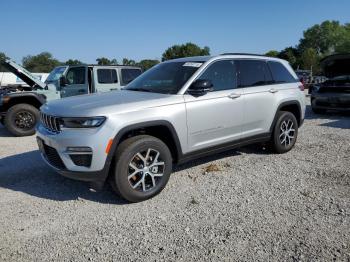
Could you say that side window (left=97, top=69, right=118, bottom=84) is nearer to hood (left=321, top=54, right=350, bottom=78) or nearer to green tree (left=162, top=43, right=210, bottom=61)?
hood (left=321, top=54, right=350, bottom=78)

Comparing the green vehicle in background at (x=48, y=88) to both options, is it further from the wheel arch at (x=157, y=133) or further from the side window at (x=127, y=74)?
the wheel arch at (x=157, y=133)

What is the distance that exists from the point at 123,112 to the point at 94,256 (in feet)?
5.21

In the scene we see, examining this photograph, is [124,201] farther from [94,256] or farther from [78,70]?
[78,70]

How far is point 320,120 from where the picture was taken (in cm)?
985

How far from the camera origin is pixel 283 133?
19.6 ft

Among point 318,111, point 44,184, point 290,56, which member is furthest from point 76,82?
point 290,56

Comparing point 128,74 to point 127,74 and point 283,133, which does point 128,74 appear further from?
point 283,133

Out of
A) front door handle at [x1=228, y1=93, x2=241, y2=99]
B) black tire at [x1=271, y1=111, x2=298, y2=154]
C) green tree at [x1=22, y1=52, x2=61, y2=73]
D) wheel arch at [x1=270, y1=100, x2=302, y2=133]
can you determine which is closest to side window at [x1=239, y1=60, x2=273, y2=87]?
front door handle at [x1=228, y1=93, x2=241, y2=99]

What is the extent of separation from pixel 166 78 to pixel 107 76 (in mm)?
5677

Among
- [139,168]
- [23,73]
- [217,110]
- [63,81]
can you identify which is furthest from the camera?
[63,81]

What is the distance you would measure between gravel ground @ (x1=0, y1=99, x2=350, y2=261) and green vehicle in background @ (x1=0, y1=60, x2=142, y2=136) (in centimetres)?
323

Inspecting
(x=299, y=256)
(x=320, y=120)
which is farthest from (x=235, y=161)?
(x=320, y=120)

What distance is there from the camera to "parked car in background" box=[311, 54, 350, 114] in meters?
9.98

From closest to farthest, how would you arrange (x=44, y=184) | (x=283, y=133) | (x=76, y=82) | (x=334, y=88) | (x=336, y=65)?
(x=44, y=184)
(x=283, y=133)
(x=76, y=82)
(x=334, y=88)
(x=336, y=65)
